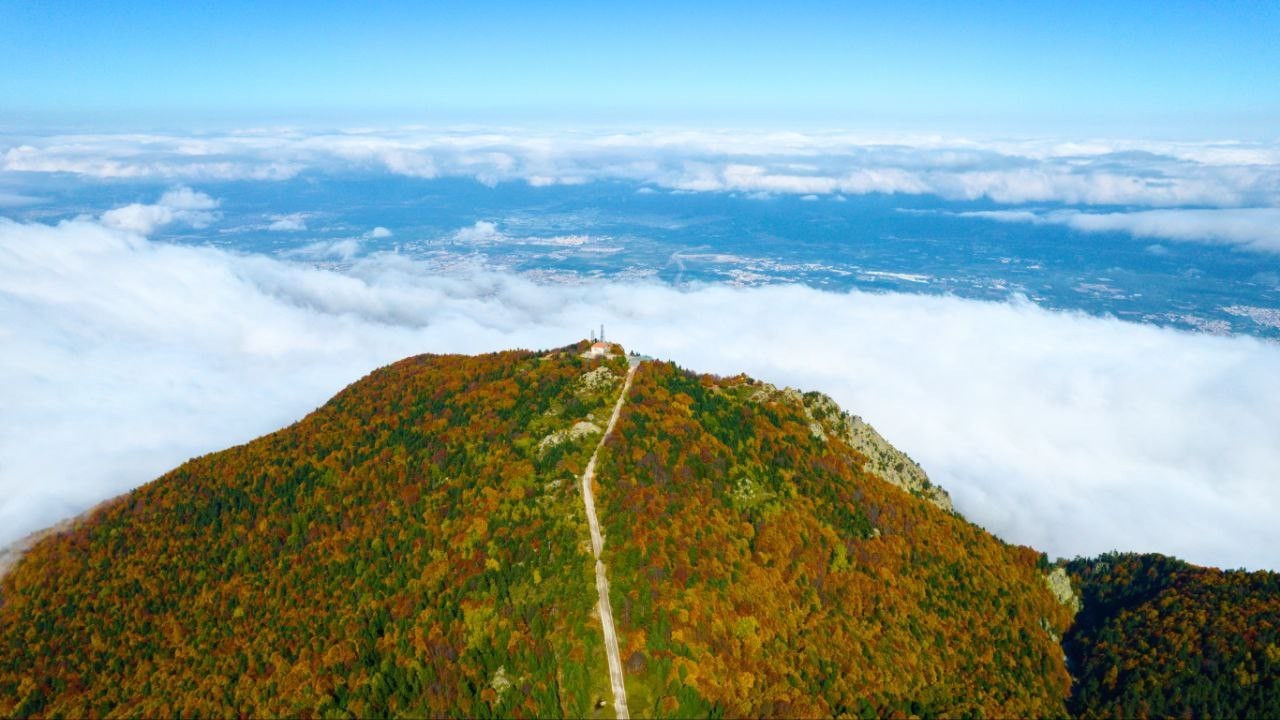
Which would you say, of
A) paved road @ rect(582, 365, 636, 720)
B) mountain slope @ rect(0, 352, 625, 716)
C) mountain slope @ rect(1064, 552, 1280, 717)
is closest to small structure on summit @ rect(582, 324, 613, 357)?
mountain slope @ rect(0, 352, 625, 716)

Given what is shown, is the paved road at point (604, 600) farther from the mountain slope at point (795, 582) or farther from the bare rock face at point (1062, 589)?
the bare rock face at point (1062, 589)

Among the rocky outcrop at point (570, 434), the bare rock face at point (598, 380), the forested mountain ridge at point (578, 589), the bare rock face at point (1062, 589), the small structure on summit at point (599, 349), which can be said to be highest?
the small structure on summit at point (599, 349)

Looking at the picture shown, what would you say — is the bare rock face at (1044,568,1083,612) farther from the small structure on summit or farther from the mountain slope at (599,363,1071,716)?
the small structure on summit

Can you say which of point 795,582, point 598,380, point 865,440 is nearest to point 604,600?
point 795,582

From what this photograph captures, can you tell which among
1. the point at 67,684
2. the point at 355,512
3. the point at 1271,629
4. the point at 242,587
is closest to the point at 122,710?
the point at 67,684

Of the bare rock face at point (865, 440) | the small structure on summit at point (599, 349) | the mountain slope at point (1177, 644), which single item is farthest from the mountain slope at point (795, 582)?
the small structure on summit at point (599, 349)

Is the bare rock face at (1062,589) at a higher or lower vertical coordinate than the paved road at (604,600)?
Result: lower
